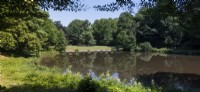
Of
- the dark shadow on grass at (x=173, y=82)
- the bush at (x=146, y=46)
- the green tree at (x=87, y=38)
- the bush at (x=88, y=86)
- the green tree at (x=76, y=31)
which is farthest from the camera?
the green tree at (x=76, y=31)

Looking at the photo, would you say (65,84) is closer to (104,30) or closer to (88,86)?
(88,86)

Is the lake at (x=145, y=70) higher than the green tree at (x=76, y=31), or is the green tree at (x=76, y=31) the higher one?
the green tree at (x=76, y=31)

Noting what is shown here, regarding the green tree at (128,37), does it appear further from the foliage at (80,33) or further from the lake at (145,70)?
the lake at (145,70)

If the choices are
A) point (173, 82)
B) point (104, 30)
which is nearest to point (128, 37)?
point (104, 30)

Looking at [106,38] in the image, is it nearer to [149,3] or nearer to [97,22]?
[97,22]

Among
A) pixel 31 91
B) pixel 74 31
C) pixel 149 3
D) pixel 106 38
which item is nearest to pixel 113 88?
pixel 31 91

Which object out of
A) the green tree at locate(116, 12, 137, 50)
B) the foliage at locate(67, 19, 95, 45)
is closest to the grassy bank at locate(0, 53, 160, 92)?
the green tree at locate(116, 12, 137, 50)

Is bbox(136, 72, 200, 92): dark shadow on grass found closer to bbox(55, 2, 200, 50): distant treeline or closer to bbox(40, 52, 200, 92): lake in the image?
bbox(40, 52, 200, 92): lake

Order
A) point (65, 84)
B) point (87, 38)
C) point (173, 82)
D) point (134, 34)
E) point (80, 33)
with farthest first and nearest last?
point (80, 33)
point (87, 38)
point (134, 34)
point (173, 82)
point (65, 84)

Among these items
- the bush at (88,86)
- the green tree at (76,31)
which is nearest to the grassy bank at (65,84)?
the bush at (88,86)

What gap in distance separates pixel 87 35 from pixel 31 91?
266ft

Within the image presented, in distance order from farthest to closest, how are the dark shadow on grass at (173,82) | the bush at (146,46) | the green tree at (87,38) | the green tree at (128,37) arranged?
the green tree at (87,38), the green tree at (128,37), the bush at (146,46), the dark shadow on grass at (173,82)

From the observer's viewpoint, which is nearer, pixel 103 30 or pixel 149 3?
pixel 149 3

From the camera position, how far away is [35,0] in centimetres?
722
